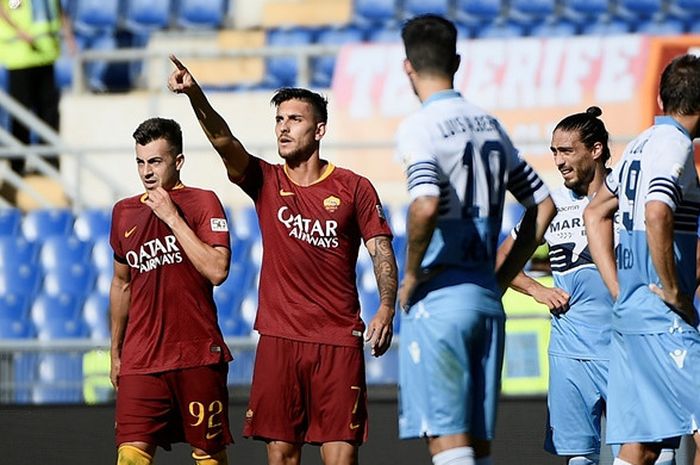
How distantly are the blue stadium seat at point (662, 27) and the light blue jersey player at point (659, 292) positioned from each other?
11.1 meters

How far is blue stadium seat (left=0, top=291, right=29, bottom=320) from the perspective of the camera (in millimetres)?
14211

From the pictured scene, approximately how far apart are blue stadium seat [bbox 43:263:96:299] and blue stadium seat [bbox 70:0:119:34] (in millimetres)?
5108

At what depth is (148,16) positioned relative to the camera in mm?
18797

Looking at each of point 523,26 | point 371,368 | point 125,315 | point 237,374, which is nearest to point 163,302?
point 125,315

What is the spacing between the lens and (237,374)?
10750 millimetres

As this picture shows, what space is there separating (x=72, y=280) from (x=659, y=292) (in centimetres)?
925

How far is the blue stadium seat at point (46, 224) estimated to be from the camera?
1499 centimetres

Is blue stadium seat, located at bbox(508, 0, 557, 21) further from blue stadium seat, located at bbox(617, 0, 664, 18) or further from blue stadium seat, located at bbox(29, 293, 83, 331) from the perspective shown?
blue stadium seat, located at bbox(29, 293, 83, 331)

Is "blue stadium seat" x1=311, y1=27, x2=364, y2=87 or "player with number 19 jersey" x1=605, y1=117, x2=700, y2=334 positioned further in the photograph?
"blue stadium seat" x1=311, y1=27, x2=364, y2=87

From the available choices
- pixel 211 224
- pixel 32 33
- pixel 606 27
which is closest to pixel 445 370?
pixel 211 224

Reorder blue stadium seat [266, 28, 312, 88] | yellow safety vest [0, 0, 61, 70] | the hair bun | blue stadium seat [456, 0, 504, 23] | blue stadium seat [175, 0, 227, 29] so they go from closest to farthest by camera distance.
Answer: the hair bun, yellow safety vest [0, 0, 61, 70], blue stadium seat [266, 28, 312, 88], blue stadium seat [456, 0, 504, 23], blue stadium seat [175, 0, 227, 29]

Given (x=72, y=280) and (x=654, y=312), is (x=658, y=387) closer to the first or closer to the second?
(x=654, y=312)

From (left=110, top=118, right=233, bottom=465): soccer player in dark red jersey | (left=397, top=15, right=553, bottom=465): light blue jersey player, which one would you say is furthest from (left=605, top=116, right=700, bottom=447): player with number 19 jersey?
(left=110, top=118, right=233, bottom=465): soccer player in dark red jersey

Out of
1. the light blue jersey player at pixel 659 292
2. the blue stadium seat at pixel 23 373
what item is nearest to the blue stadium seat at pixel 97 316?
the blue stadium seat at pixel 23 373
